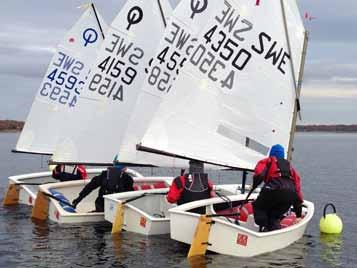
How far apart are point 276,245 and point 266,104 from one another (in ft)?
10.2

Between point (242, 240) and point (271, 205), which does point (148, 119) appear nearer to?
point (271, 205)

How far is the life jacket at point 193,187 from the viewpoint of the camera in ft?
39.8

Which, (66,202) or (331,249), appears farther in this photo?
(66,202)

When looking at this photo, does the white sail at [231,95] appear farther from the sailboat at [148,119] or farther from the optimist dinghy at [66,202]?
the optimist dinghy at [66,202]

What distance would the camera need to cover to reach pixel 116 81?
54.6ft

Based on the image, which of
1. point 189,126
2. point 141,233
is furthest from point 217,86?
point 141,233

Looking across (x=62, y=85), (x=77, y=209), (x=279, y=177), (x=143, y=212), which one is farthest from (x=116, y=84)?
(x=279, y=177)

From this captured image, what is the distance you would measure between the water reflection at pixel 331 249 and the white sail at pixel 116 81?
5.84 m

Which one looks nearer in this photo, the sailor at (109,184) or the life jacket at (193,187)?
the life jacket at (193,187)

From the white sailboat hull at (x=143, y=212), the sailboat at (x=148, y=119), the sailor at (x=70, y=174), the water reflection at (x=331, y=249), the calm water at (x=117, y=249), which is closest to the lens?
the calm water at (x=117, y=249)

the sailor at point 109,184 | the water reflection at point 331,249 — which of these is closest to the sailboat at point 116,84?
the sailor at point 109,184

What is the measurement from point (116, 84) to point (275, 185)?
23.1 feet

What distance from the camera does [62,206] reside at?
48.1 ft

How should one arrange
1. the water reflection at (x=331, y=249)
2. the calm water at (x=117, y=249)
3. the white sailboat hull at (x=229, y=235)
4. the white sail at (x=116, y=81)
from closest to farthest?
the white sailboat hull at (x=229, y=235), the calm water at (x=117, y=249), the water reflection at (x=331, y=249), the white sail at (x=116, y=81)
